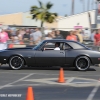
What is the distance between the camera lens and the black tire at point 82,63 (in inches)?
620

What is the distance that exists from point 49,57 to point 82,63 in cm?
147

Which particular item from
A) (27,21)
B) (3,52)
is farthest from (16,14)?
(3,52)

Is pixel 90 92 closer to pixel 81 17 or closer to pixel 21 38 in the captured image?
pixel 21 38

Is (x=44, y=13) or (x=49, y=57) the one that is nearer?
(x=49, y=57)

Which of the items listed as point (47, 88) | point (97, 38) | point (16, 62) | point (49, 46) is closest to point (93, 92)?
point (47, 88)

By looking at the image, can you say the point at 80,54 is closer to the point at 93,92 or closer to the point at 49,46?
the point at 49,46

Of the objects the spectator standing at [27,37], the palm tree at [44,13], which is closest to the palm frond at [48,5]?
the palm tree at [44,13]

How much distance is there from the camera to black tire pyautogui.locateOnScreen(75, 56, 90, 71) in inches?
620

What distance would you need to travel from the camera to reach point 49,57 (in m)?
15.7

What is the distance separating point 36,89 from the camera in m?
10.5

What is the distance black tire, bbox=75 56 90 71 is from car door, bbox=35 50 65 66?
2.11 feet

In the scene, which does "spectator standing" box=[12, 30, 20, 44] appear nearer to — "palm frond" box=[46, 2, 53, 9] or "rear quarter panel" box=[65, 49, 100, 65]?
"rear quarter panel" box=[65, 49, 100, 65]

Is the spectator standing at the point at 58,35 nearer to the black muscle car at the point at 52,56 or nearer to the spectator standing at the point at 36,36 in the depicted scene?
the spectator standing at the point at 36,36

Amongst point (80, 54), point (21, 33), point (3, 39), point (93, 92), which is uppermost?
point (21, 33)
